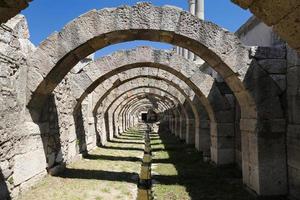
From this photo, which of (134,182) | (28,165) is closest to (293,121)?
(134,182)

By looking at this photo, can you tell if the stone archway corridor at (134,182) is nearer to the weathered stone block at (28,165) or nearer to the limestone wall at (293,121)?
the weathered stone block at (28,165)

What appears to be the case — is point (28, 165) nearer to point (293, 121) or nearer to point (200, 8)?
point (293, 121)

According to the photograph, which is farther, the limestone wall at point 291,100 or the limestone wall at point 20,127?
the limestone wall at point 291,100

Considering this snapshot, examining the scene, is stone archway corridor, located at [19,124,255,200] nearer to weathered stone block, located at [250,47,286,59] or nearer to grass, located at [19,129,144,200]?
grass, located at [19,129,144,200]

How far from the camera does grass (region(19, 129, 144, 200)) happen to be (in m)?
5.26

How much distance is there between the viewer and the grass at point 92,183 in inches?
207

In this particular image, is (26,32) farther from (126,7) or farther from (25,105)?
(126,7)

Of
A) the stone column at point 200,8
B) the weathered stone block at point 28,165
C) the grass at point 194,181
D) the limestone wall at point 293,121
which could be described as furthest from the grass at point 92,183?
the stone column at point 200,8

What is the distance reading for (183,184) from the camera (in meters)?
6.31

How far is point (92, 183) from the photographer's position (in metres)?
6.17

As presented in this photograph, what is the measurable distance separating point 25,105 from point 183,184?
323 cm

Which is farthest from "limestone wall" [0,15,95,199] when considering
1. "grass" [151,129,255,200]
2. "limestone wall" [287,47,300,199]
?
"limestone wall" [287,47,300,199]

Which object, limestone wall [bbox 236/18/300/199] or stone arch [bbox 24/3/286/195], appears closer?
limestone wall [bbox 236/18/300/199]

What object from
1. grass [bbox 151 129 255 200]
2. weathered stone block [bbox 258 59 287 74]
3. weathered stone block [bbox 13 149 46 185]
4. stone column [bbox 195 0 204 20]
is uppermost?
stone column [bbox 195 0 204 20]
